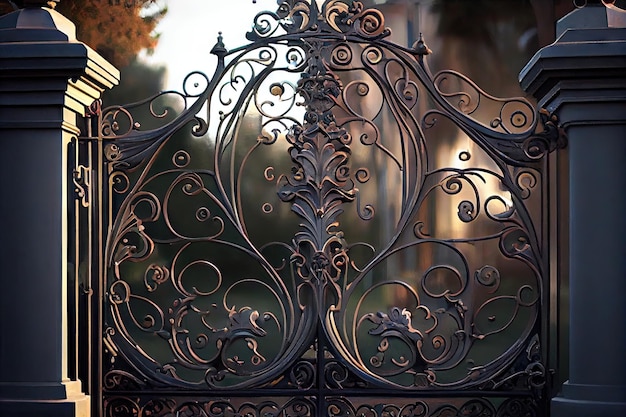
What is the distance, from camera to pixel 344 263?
15.8ft

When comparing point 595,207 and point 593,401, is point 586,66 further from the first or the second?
point 593,401

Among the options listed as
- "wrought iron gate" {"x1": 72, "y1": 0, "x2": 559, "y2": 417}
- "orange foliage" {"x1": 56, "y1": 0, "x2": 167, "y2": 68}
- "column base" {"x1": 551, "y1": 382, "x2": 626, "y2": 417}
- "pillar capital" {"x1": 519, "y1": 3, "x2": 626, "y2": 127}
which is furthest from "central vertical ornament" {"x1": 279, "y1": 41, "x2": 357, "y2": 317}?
"orange foliage" {"x1": 56, "y1": 0, "x2": 167, "y2": 68}

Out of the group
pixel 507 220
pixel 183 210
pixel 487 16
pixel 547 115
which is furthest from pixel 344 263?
pixel 487 16

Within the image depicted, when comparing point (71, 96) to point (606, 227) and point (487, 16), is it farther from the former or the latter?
point (487, 16)

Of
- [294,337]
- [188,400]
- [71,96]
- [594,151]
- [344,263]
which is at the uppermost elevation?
[71,96]

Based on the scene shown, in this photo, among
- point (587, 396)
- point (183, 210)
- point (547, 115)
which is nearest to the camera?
point (587, 396)

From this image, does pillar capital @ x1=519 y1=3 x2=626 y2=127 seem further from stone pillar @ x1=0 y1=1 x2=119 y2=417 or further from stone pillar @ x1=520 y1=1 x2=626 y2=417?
stone pillar @ x1=0 y1=1 x2=119 y2=417

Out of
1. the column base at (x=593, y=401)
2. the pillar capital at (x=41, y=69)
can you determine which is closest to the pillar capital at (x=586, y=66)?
the column base at (x=593, y=401)

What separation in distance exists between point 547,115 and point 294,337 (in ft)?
5.53

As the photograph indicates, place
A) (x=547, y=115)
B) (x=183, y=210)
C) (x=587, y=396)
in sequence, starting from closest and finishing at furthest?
1. (x=587, y=396)
2. (x=547, y=115)
3. (x=183, y=210)

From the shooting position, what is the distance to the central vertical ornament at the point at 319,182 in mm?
4812

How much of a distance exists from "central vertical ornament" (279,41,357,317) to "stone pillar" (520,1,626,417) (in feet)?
3.42

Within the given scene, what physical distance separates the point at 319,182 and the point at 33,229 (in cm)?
141

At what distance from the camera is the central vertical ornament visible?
15.8 ft
